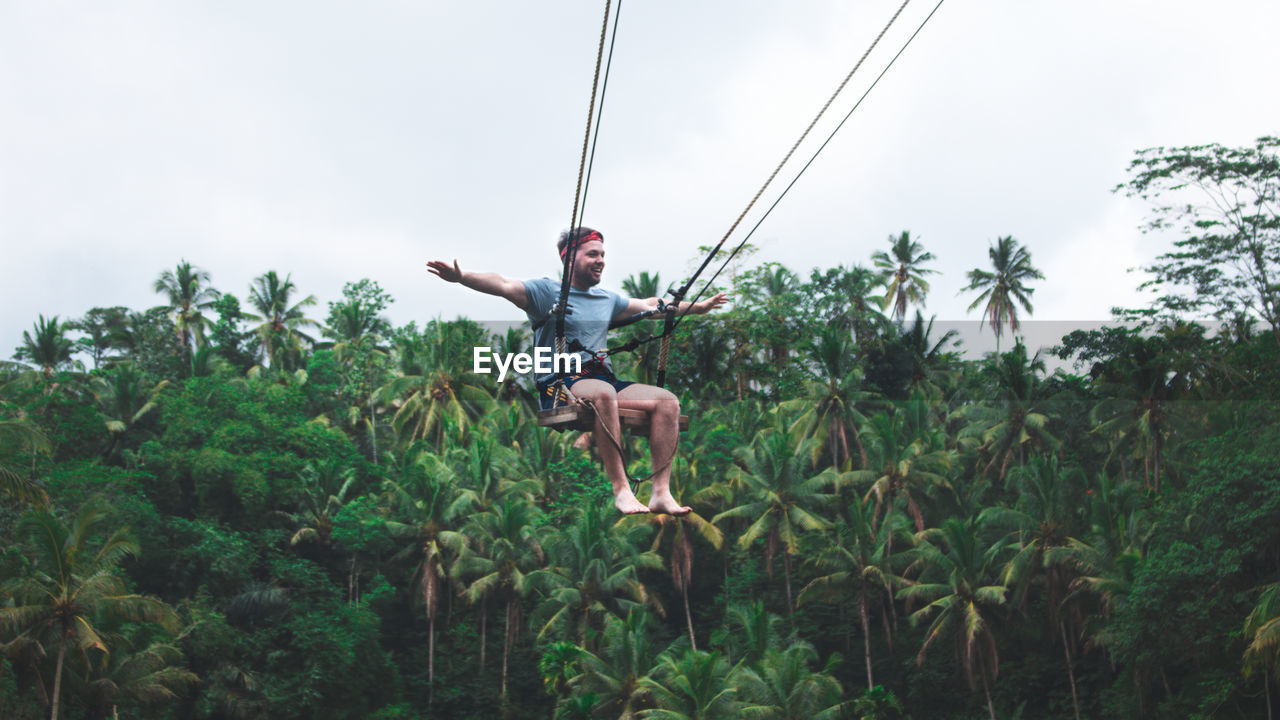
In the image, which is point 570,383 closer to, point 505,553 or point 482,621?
point 505,553

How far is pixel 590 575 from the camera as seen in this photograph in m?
35.3

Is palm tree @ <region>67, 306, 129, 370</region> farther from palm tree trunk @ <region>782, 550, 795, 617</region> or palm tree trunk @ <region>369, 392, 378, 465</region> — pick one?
palm tree trunk @ <region>782, 550, 795, 617</region>

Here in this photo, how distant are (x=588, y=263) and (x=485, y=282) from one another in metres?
0.58

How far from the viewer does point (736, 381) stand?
147 feet

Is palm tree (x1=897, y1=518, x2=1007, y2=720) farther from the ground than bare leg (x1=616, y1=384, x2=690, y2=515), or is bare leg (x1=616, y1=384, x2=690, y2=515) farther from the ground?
Answer: bare leg (x1=616, y1=384, x2=690, y2=515)

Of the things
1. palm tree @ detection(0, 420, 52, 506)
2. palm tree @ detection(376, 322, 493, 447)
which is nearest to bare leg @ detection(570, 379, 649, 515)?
palm tree @ detection(0, 420, 52, 506)

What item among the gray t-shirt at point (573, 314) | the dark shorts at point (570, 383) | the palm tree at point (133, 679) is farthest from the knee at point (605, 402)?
the palm tree at point (133, 679)

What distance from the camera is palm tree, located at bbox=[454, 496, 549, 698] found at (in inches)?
1451

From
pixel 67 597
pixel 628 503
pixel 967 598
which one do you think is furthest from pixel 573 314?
pixel 967 598

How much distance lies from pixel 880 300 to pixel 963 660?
63.2 ft

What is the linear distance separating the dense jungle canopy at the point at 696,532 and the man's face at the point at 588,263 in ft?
→ 70.2

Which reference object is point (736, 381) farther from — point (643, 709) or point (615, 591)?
point (643, 709)

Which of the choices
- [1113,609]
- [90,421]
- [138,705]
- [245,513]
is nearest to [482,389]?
[245,513]

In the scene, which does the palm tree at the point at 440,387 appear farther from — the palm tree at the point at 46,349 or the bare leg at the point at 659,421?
the bare leg at the point at 659,421
